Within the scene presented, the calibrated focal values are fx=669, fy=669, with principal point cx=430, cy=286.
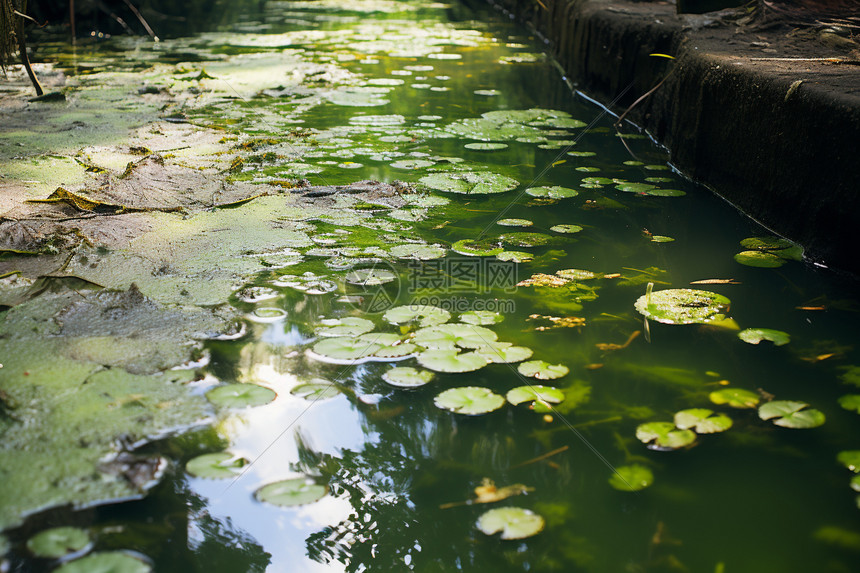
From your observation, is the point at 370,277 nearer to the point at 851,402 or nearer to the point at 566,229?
the point at 566,229

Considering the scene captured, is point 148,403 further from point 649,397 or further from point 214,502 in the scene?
point 649,397

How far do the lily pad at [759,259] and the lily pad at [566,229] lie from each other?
520 millimetres

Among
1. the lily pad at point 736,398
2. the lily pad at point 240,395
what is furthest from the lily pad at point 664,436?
the lily pad at point 240,395

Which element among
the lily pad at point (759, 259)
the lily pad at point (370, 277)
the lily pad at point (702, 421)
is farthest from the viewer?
the lily pad at point (759, 259)

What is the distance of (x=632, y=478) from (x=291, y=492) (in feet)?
2.07

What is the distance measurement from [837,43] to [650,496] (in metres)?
2.39

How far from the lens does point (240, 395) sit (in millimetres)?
1433

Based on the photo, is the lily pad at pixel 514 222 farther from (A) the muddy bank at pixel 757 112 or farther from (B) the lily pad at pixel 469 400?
(B) the lily pad at pixel 469 400

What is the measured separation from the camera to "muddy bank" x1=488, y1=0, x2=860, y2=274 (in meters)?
1.95

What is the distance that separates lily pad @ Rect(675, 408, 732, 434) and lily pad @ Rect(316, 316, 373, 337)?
76 cm

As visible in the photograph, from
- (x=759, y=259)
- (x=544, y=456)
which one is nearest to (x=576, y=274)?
(x=759, y=259)

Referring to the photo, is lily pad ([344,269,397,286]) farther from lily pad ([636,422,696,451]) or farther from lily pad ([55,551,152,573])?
lily pad ([55,551,152,573])

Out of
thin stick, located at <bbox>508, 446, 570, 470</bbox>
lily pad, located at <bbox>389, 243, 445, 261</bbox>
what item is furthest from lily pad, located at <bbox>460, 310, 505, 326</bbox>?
thin stick, located at <bbox>508, 446, 570, 470</bbox>

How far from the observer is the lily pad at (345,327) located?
5.49 feet
